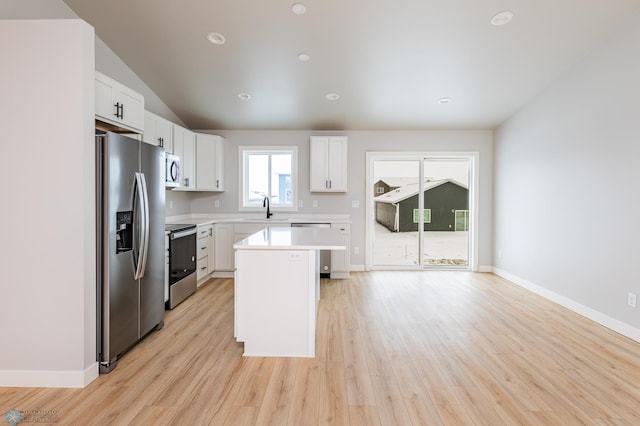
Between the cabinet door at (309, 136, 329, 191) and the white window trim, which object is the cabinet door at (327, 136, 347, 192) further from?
the white window trim

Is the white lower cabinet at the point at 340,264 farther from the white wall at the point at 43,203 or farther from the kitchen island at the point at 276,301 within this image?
the white wall at the point at 43,203

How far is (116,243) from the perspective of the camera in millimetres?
2293

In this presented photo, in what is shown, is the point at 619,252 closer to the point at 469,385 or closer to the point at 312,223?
the point at 469,385

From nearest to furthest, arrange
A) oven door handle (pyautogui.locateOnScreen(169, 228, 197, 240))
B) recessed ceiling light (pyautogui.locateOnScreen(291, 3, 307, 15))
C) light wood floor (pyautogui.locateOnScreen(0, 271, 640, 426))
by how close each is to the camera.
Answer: light wood floor (pyautogui.locateOnScreen(0, 271, 640, 426))
recessed ceiling light (pyautogui.locateOnScreen(291, 3, 307, 15))
oven door handle (pyautogui.locateOnScreen(169, 228, 197, 240))

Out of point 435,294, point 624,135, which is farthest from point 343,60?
point 435,294

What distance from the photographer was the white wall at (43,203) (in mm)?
2027

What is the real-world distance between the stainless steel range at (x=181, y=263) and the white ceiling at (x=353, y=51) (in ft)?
6.50

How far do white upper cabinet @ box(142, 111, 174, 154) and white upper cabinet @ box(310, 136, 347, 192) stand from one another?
2.14 meters

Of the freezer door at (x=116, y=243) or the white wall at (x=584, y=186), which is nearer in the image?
the freezer door at (x=116, y=243)

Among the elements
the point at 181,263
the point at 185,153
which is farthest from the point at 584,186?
the point at 185,153

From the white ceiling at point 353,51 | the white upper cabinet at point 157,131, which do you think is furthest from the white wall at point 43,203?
the white upper cabinet at point 157,131

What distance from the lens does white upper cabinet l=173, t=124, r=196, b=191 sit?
4.35 meters

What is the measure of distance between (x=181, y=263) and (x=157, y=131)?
1677mm

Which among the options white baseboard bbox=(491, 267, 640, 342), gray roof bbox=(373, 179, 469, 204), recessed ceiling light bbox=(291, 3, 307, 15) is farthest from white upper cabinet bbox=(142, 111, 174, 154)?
white baseboard bbox=(491, 267, 640, 342)
